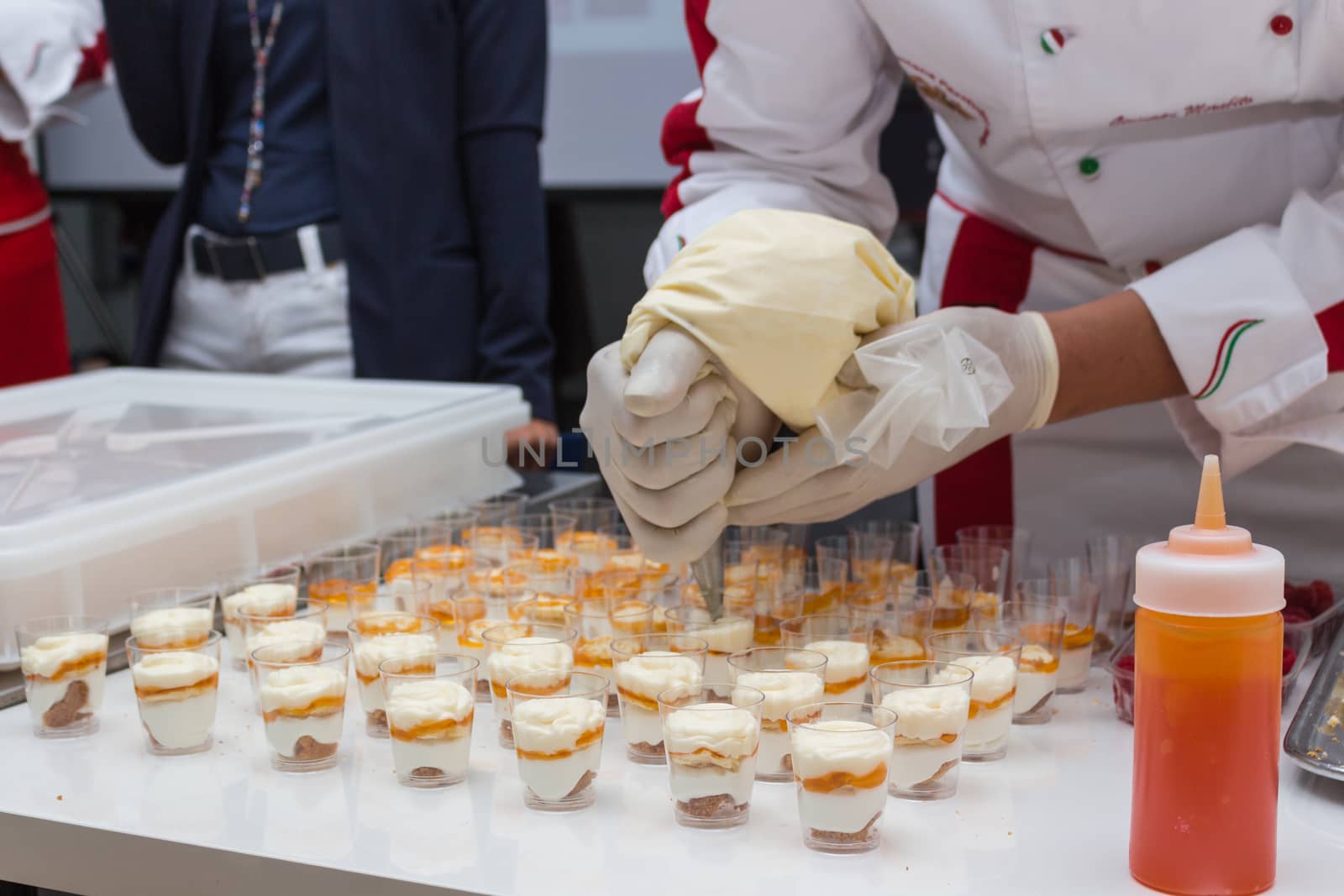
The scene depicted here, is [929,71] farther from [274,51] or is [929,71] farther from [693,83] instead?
[693,83]

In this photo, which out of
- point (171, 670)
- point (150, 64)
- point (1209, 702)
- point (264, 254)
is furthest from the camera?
point (150, 64)

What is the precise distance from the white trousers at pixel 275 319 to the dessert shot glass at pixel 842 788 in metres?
1.88

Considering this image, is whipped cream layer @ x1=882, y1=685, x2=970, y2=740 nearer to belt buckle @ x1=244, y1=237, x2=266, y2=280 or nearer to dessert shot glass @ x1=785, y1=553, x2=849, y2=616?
dessert shot glass @ x1=785, y1=553, x2=849, y2=616

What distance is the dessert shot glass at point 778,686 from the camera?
1.16m

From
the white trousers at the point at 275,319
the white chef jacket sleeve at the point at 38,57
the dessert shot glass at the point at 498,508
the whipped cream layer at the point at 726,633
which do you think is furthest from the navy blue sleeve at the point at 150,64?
the whipped cream layer at the point at 726,633

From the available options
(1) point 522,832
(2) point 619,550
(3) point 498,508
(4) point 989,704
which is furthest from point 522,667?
(3) point 498,508

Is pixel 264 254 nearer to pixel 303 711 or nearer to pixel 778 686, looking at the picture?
pixel 303 711

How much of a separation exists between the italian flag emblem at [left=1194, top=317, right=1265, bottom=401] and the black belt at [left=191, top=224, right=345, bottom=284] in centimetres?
176

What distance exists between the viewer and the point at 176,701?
124 cm

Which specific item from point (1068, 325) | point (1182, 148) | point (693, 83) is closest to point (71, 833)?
point (1068, 325)

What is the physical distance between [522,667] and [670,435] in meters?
0.26

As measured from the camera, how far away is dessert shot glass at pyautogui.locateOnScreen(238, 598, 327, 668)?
1.35m

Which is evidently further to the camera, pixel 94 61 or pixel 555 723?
pixel 94 61

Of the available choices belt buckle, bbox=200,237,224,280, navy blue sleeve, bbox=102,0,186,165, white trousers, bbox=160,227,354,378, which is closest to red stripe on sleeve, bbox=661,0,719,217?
white trousers, bbox=160,227,354,378
